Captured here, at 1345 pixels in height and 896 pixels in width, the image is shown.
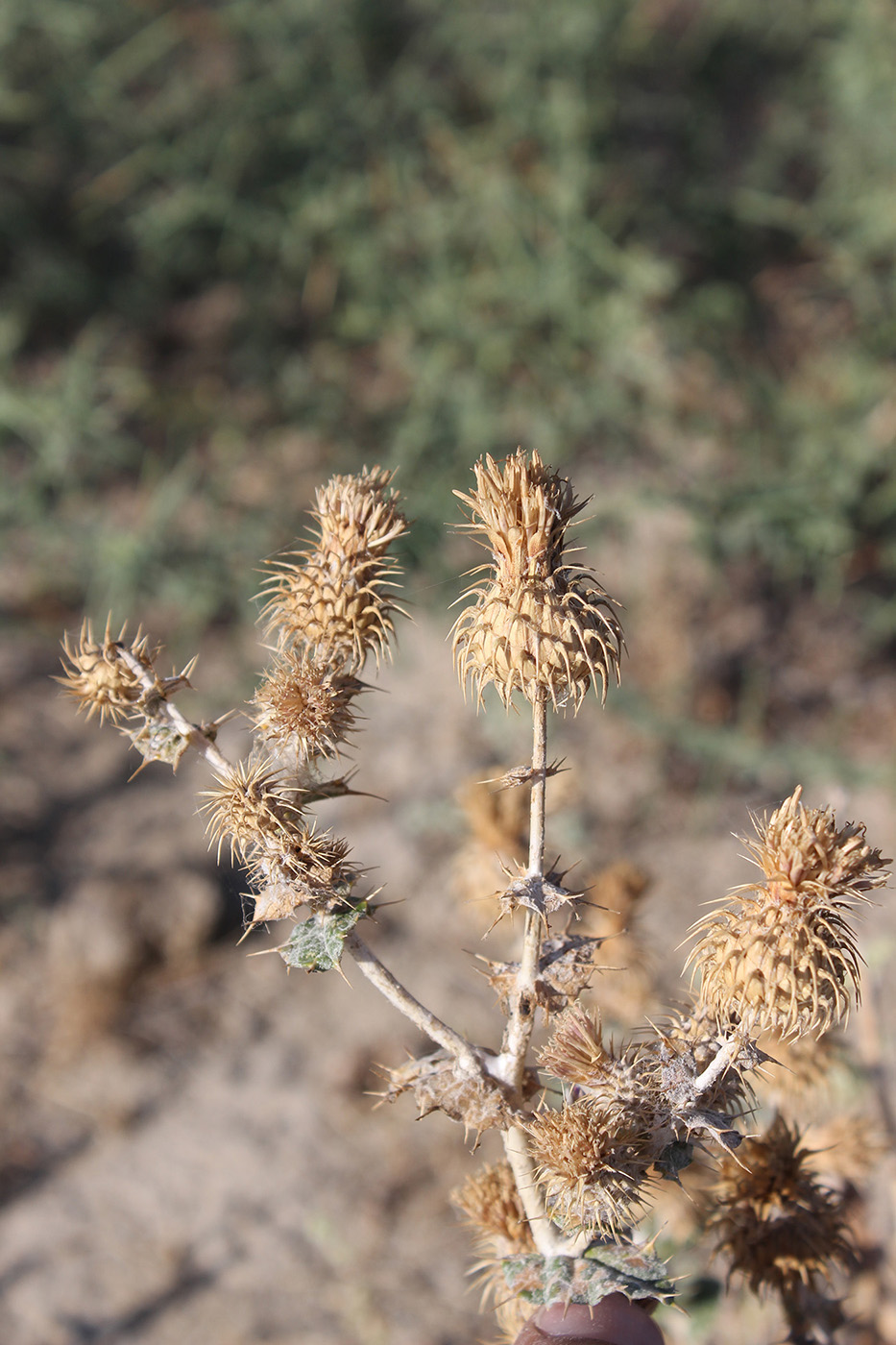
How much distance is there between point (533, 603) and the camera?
3.26 feet

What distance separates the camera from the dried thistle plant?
959 millimetres

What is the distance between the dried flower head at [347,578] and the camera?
1.17 m

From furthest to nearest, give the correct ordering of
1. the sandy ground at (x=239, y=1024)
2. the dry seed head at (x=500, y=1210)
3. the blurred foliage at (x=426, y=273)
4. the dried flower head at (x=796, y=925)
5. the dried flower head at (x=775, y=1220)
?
1. the blurred foliage at (x=426, y=273)
2. the sandy ground at (x=239, y=1024)
3. the dried flower head at (x=775, y=1220)
4. the dry seed head at (x=500, y=1210)
5. the dried flower head at (x=796, y=925)

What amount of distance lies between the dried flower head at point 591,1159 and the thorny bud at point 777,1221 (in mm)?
382

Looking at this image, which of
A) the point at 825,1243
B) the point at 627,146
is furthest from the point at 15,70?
the point at 825,1243

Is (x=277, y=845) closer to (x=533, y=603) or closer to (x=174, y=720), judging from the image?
(x=174, y=720)

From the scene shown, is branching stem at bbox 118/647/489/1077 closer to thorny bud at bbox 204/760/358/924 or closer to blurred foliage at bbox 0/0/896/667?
thorny bud at bbox 204/760/358/924

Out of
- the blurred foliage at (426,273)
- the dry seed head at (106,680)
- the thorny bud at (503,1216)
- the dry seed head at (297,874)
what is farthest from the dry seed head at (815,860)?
the blurred foliage at (426,273)

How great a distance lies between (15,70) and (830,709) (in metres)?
4.44

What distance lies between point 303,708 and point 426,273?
3293 millimetres

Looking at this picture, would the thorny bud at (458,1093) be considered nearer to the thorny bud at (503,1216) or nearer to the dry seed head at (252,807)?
the thorny bud at (503,1216)

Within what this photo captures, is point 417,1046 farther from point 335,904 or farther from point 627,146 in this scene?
point 627,146

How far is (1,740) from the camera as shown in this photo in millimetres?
4230

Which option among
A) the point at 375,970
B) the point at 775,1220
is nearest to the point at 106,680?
the point at 375,970
